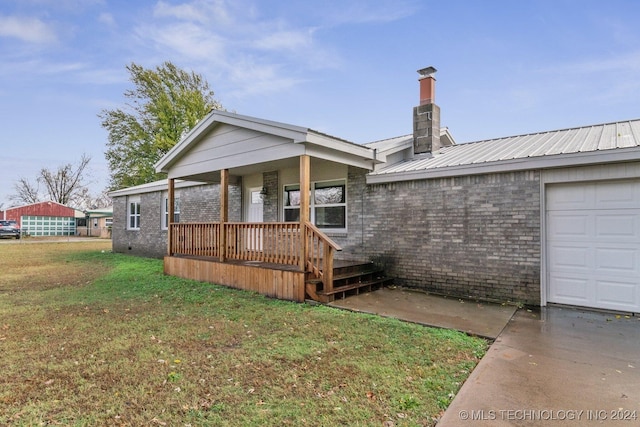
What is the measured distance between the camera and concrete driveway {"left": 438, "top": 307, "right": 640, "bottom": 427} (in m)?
2.53

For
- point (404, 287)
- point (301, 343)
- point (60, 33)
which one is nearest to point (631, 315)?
point (404, 287)

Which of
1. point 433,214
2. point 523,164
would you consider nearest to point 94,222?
point 433,214

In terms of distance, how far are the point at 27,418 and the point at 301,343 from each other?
257 cm

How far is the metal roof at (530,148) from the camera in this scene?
234 inches

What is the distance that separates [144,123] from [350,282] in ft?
90.6

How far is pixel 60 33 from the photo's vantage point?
11781mm

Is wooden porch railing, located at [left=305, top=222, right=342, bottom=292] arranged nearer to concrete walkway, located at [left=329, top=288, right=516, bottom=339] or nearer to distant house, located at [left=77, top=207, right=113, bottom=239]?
concrete walkway, located at [left=329, top=288, right=516, bottom=339]

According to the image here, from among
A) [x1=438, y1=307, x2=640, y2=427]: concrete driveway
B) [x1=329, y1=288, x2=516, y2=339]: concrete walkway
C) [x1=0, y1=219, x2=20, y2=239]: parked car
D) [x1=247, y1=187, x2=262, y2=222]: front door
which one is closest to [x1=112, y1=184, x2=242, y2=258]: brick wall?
[x1=247, y1=187, x2=262, y2=222]: front door

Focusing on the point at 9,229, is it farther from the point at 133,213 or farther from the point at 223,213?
the point at 223,213

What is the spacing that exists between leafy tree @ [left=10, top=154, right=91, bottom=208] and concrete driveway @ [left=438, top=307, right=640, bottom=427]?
54.1 m

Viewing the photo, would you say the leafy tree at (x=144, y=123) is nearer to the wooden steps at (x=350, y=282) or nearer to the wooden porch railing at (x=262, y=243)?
the wooden porch railing at (x=262, y=243)

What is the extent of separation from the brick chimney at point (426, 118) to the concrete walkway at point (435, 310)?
405 cm

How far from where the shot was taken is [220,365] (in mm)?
3520

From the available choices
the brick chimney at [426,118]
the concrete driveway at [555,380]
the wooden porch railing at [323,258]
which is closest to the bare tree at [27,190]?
the wooden porch railing at [323,258]
